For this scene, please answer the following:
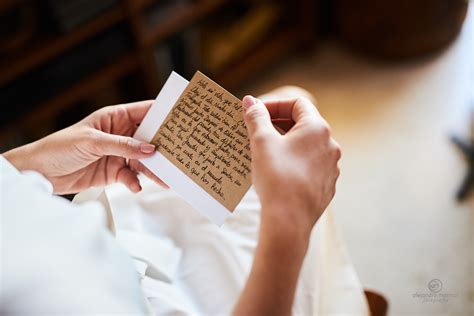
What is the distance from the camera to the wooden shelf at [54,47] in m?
1.30

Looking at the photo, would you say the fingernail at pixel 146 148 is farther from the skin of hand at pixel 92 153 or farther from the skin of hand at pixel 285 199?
the skin of hand at pixel 285 199

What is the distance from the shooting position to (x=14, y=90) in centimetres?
139

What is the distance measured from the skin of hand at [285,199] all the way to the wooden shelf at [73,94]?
1025 millimetres

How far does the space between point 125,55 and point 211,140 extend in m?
0.94

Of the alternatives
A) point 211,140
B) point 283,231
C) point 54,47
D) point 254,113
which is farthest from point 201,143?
point 54,47

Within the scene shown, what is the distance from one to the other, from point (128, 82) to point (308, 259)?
114cm

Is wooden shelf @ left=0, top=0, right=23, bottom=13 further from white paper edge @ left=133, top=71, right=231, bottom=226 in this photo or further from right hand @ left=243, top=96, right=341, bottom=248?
right hand @ left=243, top=96, right=341, bottom=248

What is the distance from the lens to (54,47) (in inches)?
53.0

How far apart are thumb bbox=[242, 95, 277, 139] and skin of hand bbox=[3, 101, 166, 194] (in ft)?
0.65

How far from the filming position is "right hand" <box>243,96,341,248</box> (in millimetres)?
544

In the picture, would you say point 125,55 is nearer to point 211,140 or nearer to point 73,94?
point 73,94

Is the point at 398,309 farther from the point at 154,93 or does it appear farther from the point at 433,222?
the point at 154,93

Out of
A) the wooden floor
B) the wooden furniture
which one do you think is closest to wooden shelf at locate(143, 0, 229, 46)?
the wooden furniture

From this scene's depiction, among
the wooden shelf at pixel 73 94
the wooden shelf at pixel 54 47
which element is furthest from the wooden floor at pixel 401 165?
the wooden shelf at pixel 54 47
